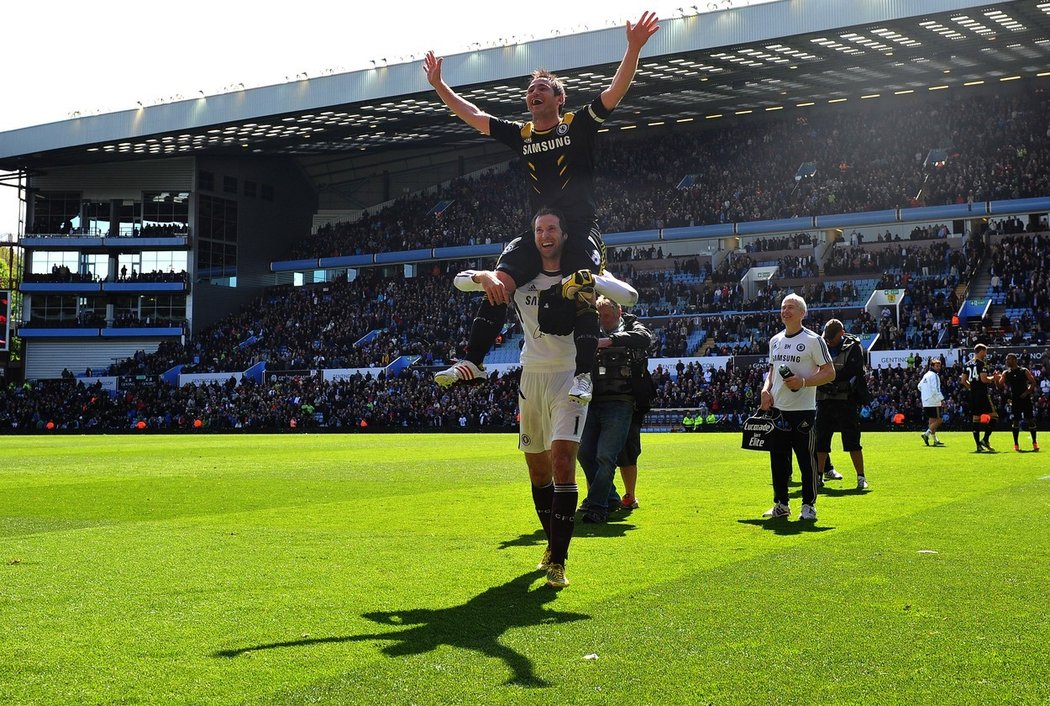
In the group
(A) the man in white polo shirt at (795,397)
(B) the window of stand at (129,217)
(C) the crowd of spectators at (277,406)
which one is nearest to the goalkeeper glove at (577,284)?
(A) the man in white polo shirt at (795,397)

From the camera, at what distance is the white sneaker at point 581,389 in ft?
20.2

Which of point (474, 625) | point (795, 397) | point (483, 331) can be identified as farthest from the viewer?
point (795, 397)

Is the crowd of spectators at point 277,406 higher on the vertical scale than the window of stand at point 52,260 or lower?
lower

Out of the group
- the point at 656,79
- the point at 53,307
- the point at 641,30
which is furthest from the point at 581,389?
the point at 53,307

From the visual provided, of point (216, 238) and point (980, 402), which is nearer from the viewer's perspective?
point (980, 402)

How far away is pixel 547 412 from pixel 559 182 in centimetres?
158

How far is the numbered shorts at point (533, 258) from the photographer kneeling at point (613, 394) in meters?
2.77

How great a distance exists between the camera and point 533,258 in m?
6.64

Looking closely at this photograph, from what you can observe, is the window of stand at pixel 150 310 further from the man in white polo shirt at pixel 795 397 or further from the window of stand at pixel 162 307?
the man in white polo shirt at pixel 795 397

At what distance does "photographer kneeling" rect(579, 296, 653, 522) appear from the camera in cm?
960

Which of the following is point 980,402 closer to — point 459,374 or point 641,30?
point 641,30

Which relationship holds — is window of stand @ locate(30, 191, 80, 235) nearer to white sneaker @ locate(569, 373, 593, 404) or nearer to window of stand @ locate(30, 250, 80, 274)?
window of stand @ locate(30, 250, 80, 274)

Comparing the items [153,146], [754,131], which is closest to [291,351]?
[153,146]

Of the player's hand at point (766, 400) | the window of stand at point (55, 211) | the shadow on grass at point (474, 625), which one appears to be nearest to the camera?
the shadow on grass at point (474, 625)
